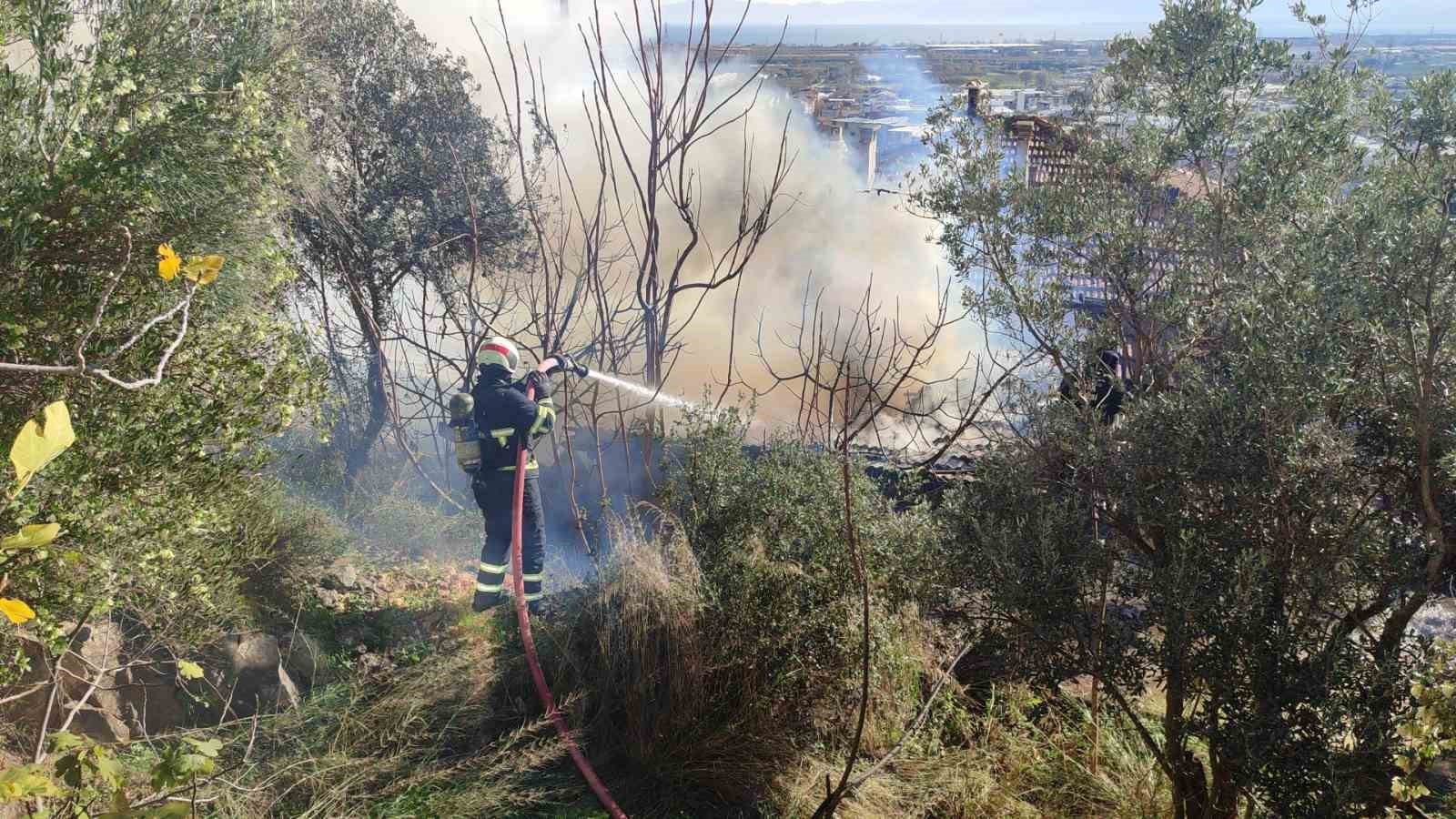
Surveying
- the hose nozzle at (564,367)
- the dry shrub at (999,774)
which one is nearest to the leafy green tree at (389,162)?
the hose nozzle at (564,367)

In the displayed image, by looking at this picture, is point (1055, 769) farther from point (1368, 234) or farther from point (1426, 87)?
point (1426, 87)

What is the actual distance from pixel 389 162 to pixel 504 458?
12.6 ft

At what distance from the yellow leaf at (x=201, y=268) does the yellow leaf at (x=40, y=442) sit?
29.5 inches

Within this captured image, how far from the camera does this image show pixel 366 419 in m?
10.5

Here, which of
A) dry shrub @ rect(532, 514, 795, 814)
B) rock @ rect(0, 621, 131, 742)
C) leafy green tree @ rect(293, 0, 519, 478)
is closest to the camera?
rock @ rect(0, 621, 131, 742)

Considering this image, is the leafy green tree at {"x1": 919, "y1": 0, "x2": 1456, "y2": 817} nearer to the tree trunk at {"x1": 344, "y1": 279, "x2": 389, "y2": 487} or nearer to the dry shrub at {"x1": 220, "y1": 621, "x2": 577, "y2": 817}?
the dry shrub at {"x1": 220, "y1": 621, "x2": 577, "y2": 817}

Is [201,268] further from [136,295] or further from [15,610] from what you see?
[136,295]

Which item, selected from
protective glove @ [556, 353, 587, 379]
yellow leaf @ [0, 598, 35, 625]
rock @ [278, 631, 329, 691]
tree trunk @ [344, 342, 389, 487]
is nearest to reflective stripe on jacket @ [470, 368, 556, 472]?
protective glove @ [556, 353, 587, 379]

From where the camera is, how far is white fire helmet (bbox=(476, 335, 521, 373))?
6445mm

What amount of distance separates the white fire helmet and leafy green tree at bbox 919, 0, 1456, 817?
3.28 m

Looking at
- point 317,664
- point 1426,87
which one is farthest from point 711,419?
point 1426,87

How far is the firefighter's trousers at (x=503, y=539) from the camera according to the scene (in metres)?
6.48

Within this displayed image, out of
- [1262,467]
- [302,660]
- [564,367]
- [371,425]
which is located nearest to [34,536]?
[1262,467]

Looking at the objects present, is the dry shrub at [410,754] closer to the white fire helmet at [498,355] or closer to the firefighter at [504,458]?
the firefighter at [504,458]
